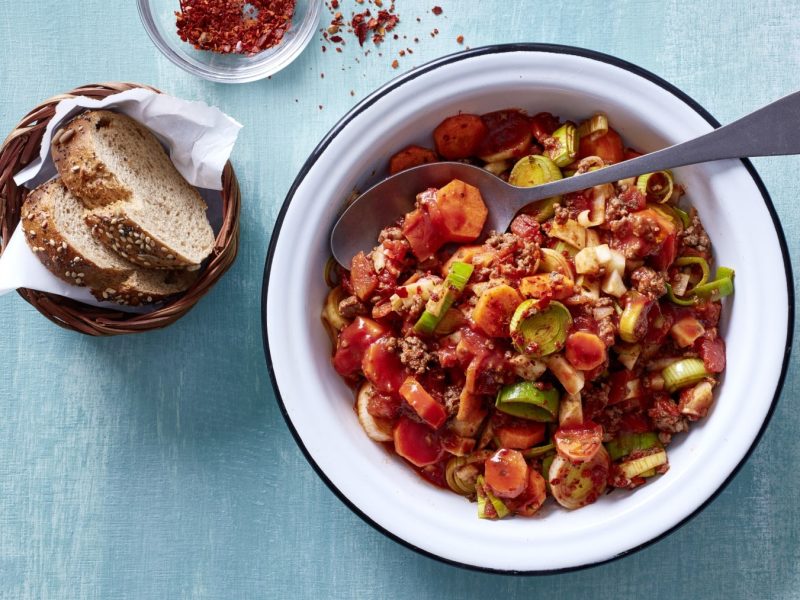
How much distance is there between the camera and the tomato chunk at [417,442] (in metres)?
3.04

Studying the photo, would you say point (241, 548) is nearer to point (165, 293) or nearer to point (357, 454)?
point (357, 454)

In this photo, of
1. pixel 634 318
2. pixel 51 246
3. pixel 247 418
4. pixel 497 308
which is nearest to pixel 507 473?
pixel 497 308

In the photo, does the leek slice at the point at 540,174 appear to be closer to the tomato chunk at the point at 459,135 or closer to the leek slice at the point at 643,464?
the tomato chunk at the point at 459,135

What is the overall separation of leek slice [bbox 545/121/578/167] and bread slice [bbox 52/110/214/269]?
62.0 inches

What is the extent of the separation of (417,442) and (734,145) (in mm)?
1714

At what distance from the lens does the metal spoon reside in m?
2.64

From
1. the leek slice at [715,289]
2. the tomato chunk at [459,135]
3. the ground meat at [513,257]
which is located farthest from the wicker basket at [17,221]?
the leek slice at [715,289]

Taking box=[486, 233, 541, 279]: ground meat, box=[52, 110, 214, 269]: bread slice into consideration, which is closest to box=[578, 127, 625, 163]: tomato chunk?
box=[486, 233, 541, 279]: ground meat

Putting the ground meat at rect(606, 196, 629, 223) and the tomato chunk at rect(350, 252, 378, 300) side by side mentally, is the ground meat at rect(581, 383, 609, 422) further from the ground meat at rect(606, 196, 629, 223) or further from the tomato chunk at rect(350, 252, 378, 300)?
the tomato chunk at rect(350, 252, 378, 300)

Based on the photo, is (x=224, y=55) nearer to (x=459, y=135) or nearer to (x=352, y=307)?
(x=459, y=135)

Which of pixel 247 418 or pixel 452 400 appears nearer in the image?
pixel 452 400

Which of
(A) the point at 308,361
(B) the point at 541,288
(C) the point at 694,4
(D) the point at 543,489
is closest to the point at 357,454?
(A) the point at 308,361

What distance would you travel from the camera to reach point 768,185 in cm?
338

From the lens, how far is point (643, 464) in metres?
2.99
